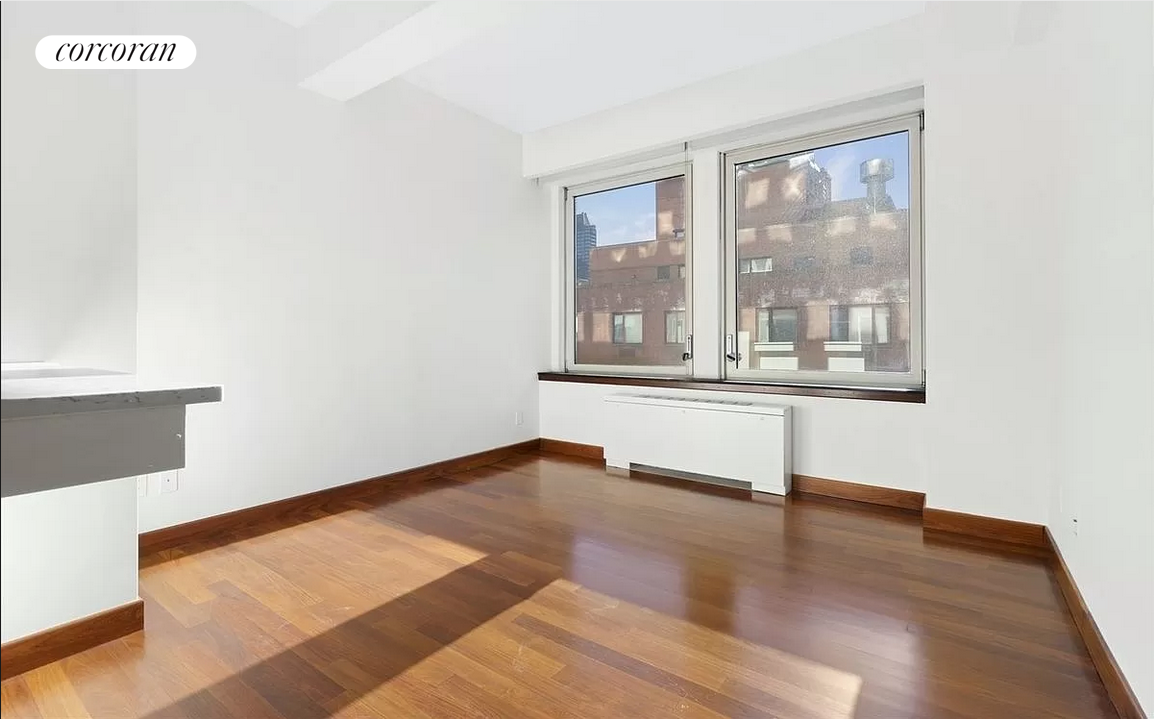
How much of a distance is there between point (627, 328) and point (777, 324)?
53.3 inches

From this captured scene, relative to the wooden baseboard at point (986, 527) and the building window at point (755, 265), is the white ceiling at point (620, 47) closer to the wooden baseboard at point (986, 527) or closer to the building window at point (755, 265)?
the building window at point (755, 265)

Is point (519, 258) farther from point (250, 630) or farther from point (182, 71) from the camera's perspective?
point (250, 630)

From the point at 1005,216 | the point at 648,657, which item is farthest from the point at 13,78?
the point at 1005,216

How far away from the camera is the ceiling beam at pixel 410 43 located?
2.72 m

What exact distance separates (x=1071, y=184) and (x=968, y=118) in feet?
2.82

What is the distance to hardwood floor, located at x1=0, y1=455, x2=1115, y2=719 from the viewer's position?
1.60 m

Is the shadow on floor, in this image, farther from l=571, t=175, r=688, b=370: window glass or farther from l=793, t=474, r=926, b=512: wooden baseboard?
l=571, t=175, r=688, b=370: window glass

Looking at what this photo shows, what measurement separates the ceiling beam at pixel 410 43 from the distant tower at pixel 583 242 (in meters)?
2.36

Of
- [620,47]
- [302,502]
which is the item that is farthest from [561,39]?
[302,502]

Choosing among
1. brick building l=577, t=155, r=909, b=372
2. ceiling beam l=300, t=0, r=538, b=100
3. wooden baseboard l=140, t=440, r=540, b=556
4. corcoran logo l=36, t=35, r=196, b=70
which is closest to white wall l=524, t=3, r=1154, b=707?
brick building l=577, t=155, r=909, b=372

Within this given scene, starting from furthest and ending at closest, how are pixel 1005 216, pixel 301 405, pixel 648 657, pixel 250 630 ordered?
pixel 301 405 → pixel 1005 216 → pixel 250 630 → pixel 648 657

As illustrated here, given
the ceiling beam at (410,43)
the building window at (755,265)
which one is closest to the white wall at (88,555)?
the ceiling beam at (410,43)

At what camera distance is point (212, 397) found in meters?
0.62

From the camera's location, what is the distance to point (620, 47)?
359cm
